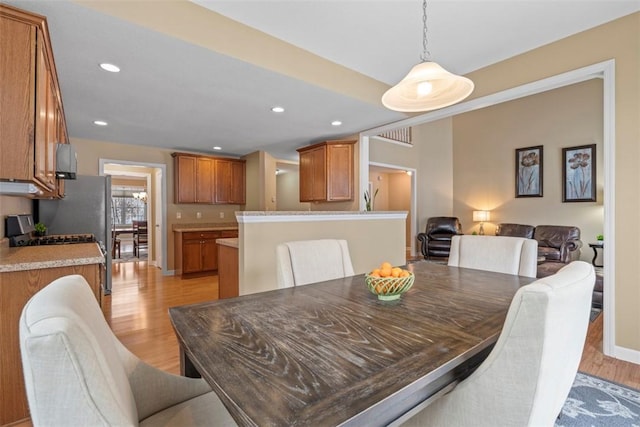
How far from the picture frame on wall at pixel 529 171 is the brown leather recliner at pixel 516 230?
29.4 inches

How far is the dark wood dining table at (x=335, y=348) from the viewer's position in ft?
2.16

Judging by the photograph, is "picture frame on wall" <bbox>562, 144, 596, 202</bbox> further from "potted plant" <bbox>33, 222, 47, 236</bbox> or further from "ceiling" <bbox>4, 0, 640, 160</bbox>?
"potted plant" <bbox>33, 222, 47, 236</bbox>

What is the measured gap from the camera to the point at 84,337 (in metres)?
0.55

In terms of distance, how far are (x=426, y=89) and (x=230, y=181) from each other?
15.8 ft

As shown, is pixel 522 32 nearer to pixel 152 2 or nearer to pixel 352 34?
pixel 352 34

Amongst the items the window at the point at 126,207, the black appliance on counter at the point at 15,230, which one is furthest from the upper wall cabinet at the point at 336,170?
the window at the point at 126,207

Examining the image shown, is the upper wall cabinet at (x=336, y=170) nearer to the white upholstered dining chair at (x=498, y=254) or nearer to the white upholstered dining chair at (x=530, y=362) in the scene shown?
the white upholstered dining chair at (x=498, y=254)

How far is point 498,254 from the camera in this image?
2.05 meters

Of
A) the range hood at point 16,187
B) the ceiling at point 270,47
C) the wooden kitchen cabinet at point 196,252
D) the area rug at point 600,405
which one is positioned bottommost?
the area rug at point 600,405

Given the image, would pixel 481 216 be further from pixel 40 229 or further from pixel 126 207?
pixel 126 207

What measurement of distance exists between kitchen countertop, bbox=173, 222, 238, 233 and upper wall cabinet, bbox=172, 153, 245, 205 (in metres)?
0.46

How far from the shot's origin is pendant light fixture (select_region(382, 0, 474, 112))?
168 centimetres

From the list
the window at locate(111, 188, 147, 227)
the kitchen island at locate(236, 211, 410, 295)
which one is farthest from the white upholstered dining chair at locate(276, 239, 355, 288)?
the window at locate(111, 188, 147, 227)

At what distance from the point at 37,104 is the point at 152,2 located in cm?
92
